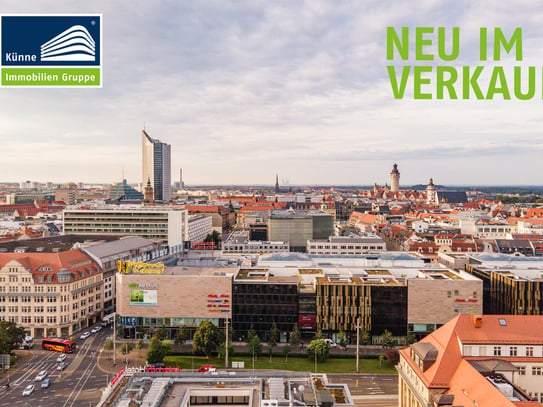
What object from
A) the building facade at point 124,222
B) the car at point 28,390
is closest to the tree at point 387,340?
the car at point 28,390

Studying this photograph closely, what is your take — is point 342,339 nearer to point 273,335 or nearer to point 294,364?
point 294,364

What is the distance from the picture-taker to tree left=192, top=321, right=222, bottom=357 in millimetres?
88375

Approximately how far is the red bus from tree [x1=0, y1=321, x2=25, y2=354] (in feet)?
15.1

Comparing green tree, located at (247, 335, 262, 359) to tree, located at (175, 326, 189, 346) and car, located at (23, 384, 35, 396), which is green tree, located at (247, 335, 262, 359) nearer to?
tree, located at (175, 326, 189, 346)

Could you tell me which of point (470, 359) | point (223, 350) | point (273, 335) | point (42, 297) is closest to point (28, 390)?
point (223, 350)

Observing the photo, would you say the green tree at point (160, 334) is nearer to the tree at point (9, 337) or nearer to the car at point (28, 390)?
the car at point (28, 390)

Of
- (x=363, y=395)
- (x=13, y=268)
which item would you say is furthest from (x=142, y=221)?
(x=363, y=395)

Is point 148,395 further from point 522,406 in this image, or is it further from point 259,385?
point 522,406

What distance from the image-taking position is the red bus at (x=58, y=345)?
92.9m

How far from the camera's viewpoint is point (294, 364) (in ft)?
285

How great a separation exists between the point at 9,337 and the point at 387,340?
232 ft

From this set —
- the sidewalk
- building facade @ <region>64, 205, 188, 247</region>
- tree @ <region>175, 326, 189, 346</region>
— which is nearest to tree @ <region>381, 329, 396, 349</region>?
tree @ <region>175, 326, 189, 346</region>

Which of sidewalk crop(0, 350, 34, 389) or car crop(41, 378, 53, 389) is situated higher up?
car crop(41, 378, 53, 389)

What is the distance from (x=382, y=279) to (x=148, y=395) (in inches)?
2629
